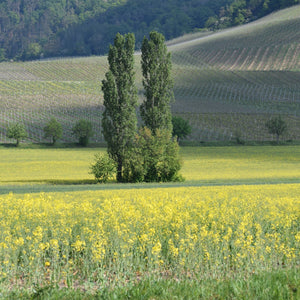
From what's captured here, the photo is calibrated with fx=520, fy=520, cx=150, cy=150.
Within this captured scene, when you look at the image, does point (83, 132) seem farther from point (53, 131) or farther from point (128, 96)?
point (128, 96)

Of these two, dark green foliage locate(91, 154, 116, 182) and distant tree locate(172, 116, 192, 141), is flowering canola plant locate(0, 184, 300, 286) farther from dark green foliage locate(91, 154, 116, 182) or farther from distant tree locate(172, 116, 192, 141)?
distant tree locate(172, 116, 192, 141)

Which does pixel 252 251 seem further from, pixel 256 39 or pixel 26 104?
pixel 256 39

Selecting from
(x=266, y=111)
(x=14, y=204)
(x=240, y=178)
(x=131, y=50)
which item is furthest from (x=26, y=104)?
(x=14, y=204)

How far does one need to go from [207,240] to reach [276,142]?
76.0m

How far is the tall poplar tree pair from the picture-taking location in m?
39.4

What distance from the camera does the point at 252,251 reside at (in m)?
11.2

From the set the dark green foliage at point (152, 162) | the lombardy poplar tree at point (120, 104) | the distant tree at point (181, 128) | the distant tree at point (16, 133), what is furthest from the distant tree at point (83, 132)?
the dark green foliage at point (152, 162)

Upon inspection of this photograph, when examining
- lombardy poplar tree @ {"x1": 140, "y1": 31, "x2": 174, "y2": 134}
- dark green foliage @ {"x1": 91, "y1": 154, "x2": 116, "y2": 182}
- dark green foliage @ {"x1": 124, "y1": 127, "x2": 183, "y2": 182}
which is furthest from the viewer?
lombardy poplar tree @ {"x1": 140, "y1": 31, "x2": 174, "y2": 134}

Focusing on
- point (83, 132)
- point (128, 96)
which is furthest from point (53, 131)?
point (128, 96)

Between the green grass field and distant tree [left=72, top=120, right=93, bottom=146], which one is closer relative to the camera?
the green grass field

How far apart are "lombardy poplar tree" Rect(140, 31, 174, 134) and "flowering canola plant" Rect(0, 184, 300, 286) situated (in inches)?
969

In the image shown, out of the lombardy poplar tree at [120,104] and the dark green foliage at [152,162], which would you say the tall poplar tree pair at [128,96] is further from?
the dark green foliage at [152,162]

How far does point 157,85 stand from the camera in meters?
41.9

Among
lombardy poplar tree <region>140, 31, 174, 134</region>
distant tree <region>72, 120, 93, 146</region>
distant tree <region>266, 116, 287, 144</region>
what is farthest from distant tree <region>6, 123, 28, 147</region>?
lombardy poplar tree <region>140, 31, 174, 134</region>
